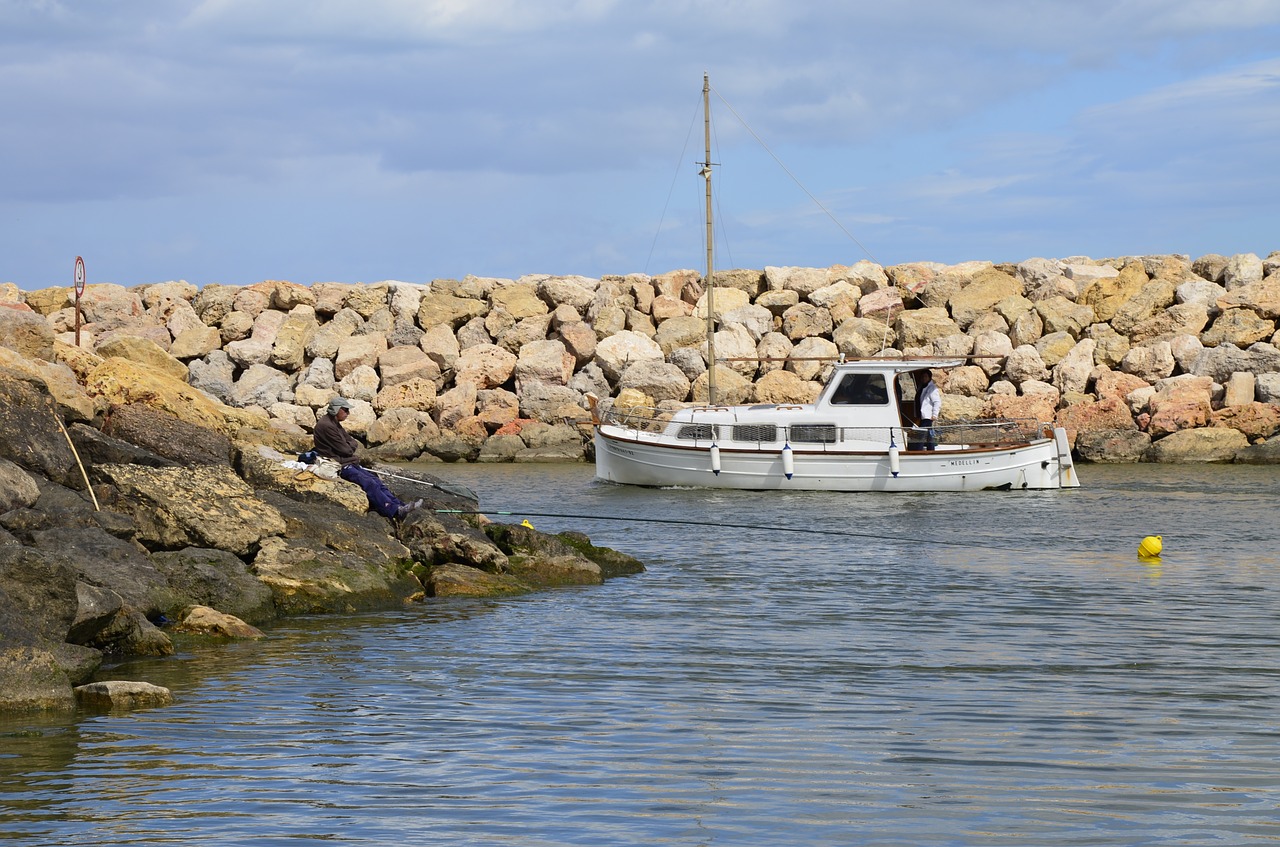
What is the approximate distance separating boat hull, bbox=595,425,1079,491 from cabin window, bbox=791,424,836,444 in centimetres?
36

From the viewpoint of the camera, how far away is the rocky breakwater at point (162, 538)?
1052 centimetres

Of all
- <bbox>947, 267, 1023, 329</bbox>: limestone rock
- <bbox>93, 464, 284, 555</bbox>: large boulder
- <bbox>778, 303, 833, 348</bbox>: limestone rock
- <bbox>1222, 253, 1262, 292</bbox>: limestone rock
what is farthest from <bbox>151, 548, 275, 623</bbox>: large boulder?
<bbox>1222, 253, 1262, 292</bbox>: limestone rock

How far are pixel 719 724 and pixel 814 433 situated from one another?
65.9ft

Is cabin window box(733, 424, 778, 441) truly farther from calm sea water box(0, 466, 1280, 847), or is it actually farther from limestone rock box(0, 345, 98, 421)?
limestone rock box(0, 345, 98, 421)

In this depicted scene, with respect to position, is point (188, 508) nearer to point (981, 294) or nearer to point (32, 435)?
point (32, 435)

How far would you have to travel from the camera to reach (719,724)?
9.54 metres

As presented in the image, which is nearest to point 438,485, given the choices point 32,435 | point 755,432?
point 32,435

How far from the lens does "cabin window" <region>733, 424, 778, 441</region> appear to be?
29.5 meters

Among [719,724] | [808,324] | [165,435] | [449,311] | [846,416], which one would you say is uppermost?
[449,311]

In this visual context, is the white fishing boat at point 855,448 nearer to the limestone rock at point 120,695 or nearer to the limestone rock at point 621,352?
the limestone rock at point 621,352

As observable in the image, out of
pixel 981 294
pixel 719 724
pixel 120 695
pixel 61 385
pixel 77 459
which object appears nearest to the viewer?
pixel 719 724

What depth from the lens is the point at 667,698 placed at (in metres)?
10.4

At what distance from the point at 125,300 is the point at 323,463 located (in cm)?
3424

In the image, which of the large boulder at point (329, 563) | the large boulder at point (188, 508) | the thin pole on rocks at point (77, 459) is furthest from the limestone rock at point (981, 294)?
the thin pole on rocks at point (77, 459)
